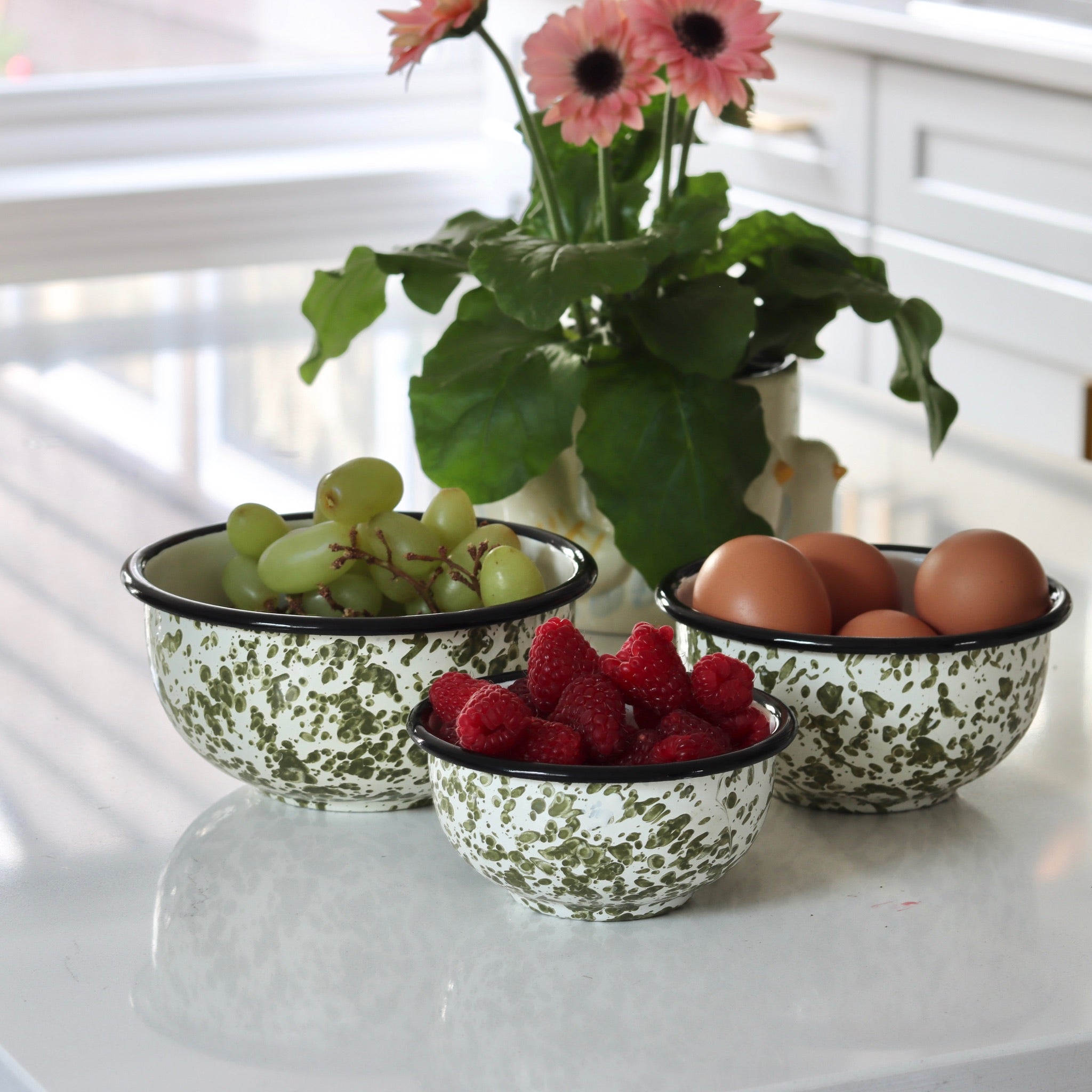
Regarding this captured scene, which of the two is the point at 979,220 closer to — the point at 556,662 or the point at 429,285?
the point at 429,285

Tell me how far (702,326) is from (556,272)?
102 mm

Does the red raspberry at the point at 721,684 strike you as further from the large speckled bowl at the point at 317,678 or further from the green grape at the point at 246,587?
the green grape at the point at 246,587

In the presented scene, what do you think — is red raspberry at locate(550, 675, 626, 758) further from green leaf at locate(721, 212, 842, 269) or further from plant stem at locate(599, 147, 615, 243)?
green leaf at locate(721, 212, 842, 269)

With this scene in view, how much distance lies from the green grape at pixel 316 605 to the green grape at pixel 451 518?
62 millimetres

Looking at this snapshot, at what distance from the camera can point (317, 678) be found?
682 mm

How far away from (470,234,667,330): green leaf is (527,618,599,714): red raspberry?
223mm

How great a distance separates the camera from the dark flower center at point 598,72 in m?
0.85

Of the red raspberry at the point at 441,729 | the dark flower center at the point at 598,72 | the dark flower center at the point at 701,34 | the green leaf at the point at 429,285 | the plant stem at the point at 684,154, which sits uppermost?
the dark flower center at the point at 701,34

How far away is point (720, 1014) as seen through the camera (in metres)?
0.57

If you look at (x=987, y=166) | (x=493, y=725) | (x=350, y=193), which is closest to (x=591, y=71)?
(x=493, y=725)

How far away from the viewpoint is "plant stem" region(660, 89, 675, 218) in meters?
0.89

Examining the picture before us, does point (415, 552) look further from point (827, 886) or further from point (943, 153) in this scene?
point (943, 153)

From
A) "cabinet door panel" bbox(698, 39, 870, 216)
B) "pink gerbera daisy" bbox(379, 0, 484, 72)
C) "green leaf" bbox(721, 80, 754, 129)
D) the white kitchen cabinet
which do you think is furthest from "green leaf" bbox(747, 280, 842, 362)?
"cabinet door panel" bbox(698, 39, 870, 216)

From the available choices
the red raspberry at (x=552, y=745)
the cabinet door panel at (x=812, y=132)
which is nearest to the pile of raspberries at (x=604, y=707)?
the red raspberry at (x=552, y=745)
